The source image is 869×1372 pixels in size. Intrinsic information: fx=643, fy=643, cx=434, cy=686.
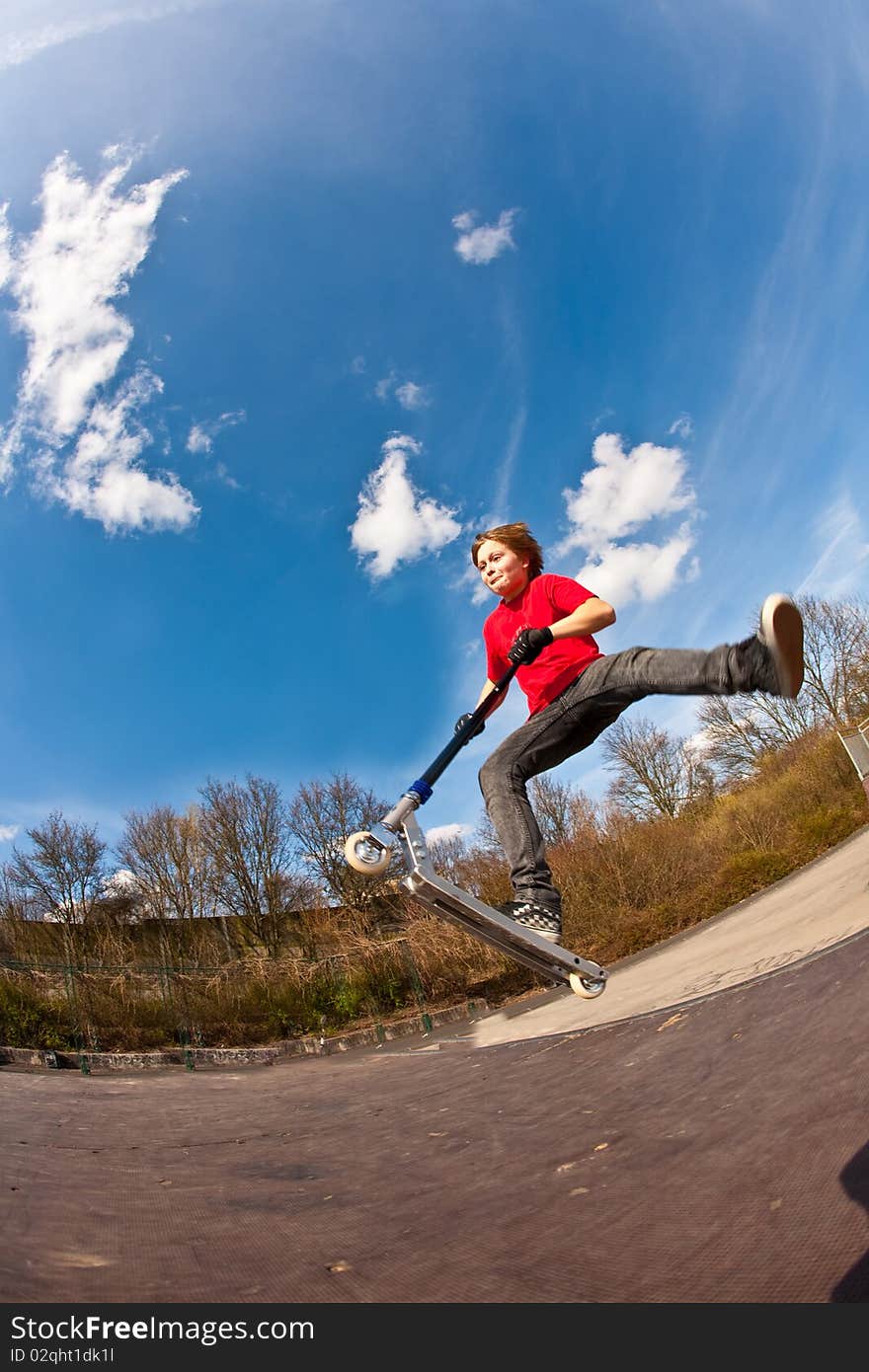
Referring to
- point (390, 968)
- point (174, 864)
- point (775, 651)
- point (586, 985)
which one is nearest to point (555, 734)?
point (775, 651)

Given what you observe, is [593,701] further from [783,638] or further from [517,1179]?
[517,1179]

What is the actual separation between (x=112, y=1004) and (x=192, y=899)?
17.4 m

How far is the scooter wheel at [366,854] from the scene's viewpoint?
2.30 meters

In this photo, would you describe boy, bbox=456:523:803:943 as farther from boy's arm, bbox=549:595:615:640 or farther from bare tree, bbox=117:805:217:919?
bare tree, bbox=117:805:217:919

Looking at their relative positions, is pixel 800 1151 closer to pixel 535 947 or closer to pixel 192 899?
pixel 535 947

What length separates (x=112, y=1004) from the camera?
13125 millimetres

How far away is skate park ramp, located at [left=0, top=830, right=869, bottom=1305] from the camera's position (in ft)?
5.51

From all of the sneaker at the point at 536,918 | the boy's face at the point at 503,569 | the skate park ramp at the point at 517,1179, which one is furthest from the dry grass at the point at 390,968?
the boy's face at the point at 503,569

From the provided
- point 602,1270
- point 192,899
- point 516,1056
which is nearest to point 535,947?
point 602,1270

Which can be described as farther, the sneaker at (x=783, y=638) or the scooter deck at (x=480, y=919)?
the scooter deck at (x=480, y=919)

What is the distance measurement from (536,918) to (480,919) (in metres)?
0.25

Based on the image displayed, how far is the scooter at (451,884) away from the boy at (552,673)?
A: 89 mm

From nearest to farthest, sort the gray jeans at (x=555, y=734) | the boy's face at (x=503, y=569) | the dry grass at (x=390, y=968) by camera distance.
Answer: the gray jeans at (x=555, y=734) < the boy's face at (x=503, y=569) < the dry grass at (x=390, y=968)

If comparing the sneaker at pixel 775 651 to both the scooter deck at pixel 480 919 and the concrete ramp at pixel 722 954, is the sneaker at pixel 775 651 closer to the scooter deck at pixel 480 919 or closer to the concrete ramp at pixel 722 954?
the scooter deck at pixel 480 919
